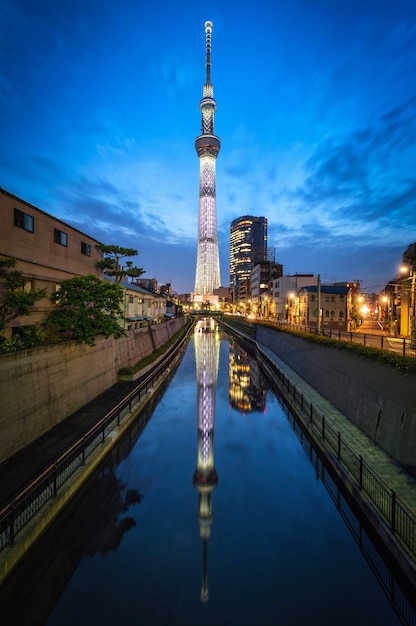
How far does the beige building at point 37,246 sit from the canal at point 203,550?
37.7 feet

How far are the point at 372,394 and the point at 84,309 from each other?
1622cm

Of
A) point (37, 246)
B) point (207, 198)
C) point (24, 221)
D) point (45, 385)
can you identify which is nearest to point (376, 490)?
point (45, 385)

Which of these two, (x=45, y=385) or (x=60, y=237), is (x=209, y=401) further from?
(x=60, y=237)

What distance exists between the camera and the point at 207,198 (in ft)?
541

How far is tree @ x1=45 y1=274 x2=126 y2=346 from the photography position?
17.6 m

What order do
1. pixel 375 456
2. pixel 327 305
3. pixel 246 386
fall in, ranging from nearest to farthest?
pixel 375 456 < pixel 246 386 < pixel 327 305

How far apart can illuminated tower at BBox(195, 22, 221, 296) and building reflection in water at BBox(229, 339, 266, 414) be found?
446 ft

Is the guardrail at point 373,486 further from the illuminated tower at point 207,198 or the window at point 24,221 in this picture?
the illuminated tower at point 207,198

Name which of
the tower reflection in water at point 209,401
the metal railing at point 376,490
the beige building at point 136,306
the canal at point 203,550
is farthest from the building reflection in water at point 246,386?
the beige building at point 136,306

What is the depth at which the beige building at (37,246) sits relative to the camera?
17.1m

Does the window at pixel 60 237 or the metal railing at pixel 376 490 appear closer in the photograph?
the metal railing at pixel 376 490

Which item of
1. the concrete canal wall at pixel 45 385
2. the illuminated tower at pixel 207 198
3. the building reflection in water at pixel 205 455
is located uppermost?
the illuminated tower at pixel 207 198

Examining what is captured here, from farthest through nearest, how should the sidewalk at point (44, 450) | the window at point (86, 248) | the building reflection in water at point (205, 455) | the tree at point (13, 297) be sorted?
the window at point (86, 248) → the tree at point (13, 297) → the building reflection in water at point (205, 455) → the sidewalk at point (44, 450)

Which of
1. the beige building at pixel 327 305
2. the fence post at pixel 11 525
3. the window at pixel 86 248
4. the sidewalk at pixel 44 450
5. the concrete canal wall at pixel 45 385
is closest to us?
the fence post at pixel 11 525
